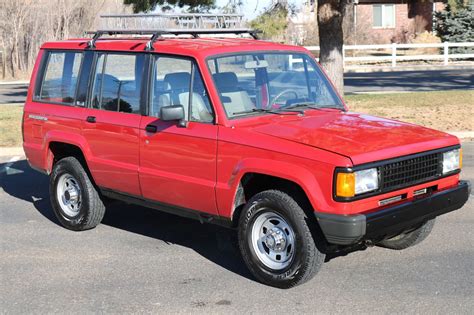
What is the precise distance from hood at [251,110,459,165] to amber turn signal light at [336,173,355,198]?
12 cm

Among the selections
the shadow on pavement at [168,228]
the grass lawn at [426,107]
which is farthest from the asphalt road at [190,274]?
the grass lawn at [426,107]

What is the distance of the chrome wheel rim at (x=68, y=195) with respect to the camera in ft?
24.5

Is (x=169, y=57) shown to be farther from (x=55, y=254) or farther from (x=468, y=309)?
(x=468, y=309)

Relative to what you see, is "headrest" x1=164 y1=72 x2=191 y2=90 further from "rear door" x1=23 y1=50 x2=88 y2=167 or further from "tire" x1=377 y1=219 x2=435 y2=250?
"tire" x1=377 y1=219 x2=435 y2=250

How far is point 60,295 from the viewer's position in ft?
18.2

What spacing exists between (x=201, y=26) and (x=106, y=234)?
2402 millimetres

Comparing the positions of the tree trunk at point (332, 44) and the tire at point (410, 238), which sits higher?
the tree trunk at point (332, 44)

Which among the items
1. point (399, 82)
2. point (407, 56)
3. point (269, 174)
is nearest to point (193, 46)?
point (269, 174)

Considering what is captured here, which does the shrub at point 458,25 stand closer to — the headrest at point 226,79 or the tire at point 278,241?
the headrest at point 226,79

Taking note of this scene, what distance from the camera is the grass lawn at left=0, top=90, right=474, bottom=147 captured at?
14.3 meters

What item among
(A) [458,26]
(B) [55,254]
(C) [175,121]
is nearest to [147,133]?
(C) [175,121]

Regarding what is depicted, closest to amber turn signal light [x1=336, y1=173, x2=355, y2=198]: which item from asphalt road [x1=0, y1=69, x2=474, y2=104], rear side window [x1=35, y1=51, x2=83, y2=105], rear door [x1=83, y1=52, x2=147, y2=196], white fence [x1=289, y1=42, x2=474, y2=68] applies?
rear door [x1=83, y1=52, x2=147, y2=196]

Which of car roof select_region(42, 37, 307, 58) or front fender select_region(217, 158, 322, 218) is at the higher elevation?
car roof select_region(42, 37, 307, 58)

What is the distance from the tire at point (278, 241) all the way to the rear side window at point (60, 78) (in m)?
2.66
